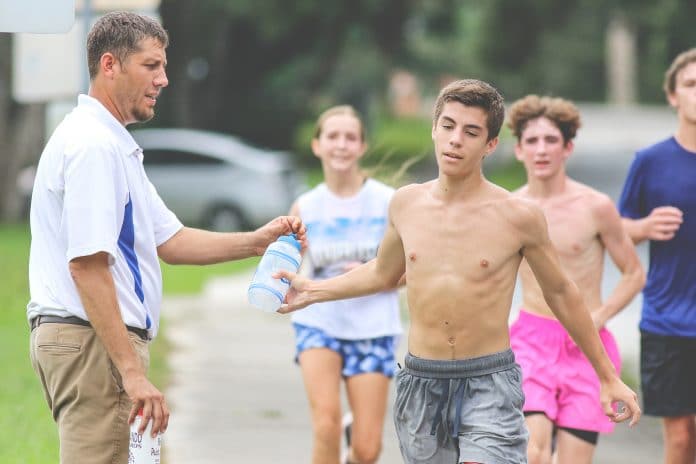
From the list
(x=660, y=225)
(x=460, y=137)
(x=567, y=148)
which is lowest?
(x=660, y=225)

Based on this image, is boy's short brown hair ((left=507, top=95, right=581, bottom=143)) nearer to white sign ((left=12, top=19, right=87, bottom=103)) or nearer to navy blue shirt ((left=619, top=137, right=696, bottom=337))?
navy blue shirt ((left=619, top=137, right=696, bottom=337))

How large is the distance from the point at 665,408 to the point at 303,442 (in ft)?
9.53

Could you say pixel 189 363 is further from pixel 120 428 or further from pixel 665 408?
pixel 120 428

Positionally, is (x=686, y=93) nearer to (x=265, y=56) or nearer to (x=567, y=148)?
(x=567, y=148)

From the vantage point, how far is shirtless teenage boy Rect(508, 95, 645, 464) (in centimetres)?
653

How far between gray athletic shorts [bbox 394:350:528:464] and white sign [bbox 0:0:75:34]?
6.41 feet

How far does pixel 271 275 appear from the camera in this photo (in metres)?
5.34

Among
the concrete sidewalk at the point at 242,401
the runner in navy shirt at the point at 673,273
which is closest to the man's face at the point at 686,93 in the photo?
the runner in navy shirt at the point at 673,273

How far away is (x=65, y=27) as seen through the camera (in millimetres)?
5633

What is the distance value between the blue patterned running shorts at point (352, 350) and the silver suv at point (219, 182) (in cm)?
1782

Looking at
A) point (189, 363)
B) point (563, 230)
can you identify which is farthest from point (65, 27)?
point (189, 363)

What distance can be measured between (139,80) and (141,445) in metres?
1.24

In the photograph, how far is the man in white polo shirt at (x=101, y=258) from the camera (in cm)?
458

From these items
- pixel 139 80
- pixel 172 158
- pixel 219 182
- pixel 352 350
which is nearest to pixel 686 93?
pixel 352 350
